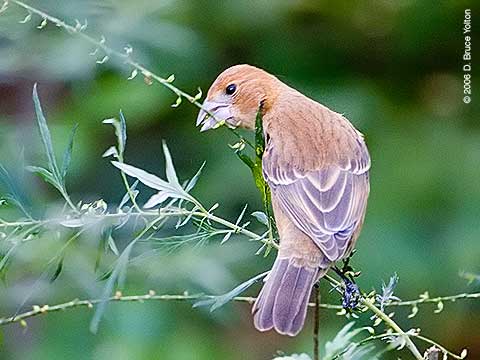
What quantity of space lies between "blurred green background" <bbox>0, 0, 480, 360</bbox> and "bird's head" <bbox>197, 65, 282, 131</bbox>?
684mm

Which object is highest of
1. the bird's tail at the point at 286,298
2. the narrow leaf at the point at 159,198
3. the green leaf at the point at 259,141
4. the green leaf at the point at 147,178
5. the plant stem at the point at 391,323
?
the green leaf at the point at 259,141

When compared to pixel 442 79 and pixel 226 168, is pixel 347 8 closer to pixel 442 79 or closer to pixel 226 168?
pixel 442 79

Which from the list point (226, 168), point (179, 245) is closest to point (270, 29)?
point (226, 168)

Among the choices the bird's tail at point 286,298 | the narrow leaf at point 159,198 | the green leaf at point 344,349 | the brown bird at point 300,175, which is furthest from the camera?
the brown bird at point 300,175

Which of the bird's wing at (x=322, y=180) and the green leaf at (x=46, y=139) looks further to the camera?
the bird's wing at (x=322, y=180)

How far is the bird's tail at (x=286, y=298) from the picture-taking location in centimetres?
200

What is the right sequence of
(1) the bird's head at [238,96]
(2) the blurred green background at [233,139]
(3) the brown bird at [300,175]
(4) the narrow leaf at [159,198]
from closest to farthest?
(4) the narrow leaf at [159,198] < (3) the brown bird at [300,175] < (1) the bird's head at [238,96] < (2) the blurred green background at [233,139]

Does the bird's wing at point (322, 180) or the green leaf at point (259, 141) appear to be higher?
the green leaf at point (259, 141)

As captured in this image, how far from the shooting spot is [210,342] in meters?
3.85

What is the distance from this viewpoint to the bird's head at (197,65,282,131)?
2705mm

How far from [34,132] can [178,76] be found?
0.64 meters

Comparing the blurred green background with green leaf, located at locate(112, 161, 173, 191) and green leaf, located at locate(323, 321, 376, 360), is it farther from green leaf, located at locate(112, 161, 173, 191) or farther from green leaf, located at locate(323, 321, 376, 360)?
green leaf, located at locate(323, 321, 376, 360)

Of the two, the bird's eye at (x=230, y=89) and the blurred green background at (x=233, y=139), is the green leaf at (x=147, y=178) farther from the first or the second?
the blurred green background at (x=233, y=139)

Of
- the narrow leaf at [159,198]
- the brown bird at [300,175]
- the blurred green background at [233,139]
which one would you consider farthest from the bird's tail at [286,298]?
the blurred green background at [233,139]
